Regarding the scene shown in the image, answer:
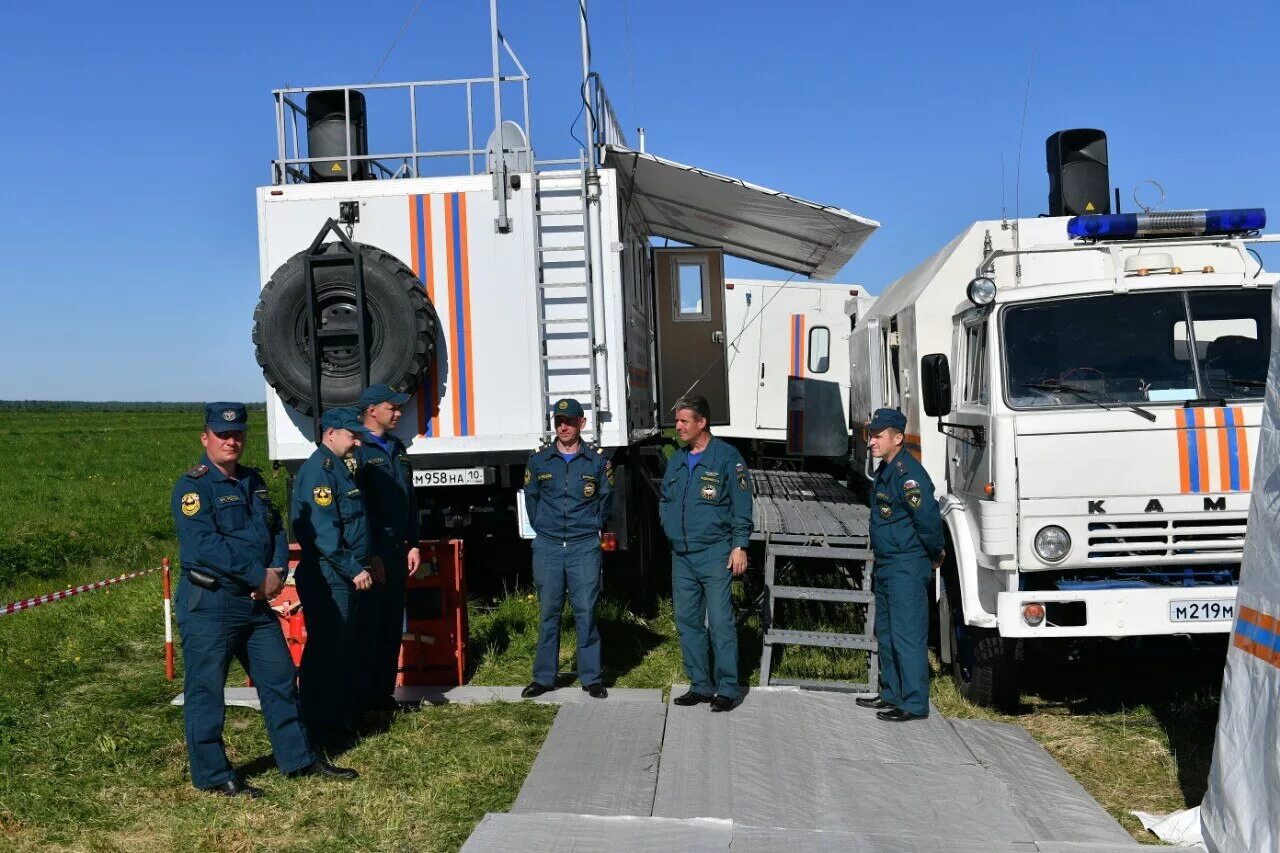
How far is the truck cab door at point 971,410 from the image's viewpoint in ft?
24.3

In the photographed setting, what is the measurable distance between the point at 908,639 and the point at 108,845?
4.21 meters

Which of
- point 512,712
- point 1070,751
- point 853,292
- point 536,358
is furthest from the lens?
point 853,292

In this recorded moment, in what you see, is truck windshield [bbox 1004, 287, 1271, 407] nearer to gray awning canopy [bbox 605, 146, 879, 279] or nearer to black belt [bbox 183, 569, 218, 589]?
gray awning canopy [bbox 605, 146, 879, 279]

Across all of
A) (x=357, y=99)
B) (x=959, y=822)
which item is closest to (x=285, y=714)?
(x=959, y=822)

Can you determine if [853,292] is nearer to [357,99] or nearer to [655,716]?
[357,99]

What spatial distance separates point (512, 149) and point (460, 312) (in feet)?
4.03

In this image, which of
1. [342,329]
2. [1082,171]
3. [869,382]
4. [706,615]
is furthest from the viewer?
[869,382]

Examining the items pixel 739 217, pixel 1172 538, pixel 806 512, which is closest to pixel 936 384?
pixel 1172 538

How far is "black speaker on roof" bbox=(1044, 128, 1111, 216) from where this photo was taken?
10.3 meters

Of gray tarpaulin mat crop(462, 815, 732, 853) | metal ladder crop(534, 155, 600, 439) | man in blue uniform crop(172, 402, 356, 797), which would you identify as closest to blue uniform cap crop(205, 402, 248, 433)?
man in blue uniform crop(172, 402, 356, 797)

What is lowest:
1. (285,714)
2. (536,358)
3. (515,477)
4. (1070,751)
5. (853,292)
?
(1070,751)

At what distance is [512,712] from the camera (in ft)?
24.5

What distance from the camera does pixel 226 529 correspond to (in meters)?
5.82

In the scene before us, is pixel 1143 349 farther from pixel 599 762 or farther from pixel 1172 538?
pixel 599 762
